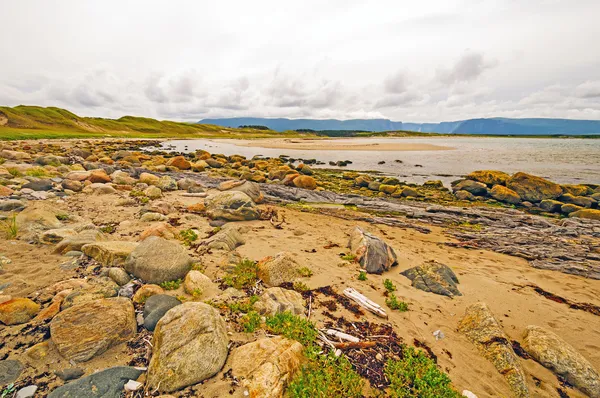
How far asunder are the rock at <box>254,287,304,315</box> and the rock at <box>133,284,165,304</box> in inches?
93.0

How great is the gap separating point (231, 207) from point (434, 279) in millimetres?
9336


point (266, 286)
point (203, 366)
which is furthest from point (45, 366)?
point (266, 286)

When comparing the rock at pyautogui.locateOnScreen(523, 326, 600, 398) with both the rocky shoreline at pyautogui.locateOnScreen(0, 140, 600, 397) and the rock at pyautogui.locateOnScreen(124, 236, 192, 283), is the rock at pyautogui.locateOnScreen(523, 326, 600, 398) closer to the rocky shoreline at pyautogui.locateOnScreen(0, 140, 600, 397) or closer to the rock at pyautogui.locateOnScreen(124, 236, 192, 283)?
the rocky shoreline at pyautogui.locateOnScreen(0, 140, 600, 397)

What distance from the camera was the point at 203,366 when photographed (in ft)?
13.7

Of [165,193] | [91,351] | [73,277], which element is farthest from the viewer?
[165,193]

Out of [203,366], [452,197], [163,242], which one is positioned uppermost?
[163,242]

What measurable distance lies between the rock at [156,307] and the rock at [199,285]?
55 centimetres

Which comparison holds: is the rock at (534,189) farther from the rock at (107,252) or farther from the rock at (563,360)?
the rock at (107,252)

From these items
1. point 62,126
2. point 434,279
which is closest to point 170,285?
point 434,279

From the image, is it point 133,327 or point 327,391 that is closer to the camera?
point 327,391

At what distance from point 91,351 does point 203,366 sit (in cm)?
195

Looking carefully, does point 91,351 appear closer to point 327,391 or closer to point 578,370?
point 327,391

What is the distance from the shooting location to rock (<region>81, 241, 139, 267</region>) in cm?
703

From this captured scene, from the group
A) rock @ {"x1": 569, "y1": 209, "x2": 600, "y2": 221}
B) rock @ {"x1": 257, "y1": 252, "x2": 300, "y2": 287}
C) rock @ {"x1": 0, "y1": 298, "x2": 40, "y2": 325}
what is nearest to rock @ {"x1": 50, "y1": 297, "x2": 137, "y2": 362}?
rock @ {"x1": 0, "y1": 298, "x2": 40, "y2": 325}
